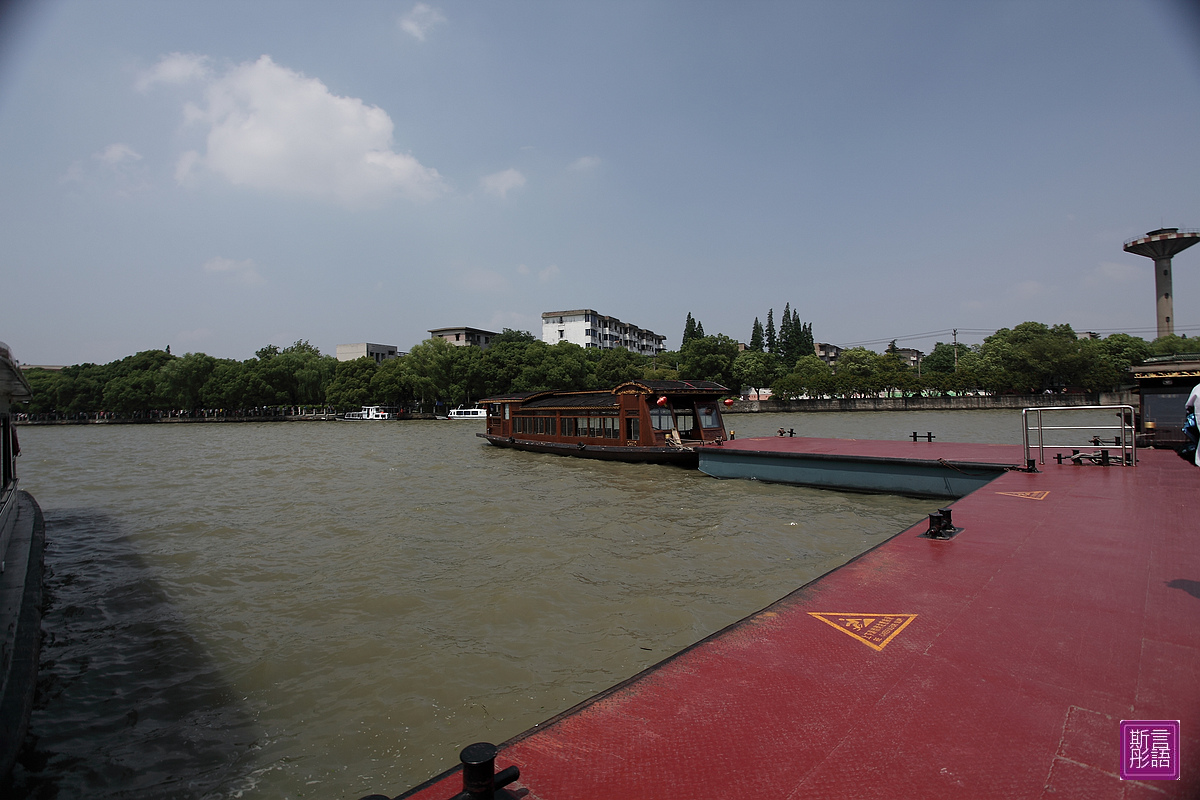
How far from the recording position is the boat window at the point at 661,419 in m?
19.1

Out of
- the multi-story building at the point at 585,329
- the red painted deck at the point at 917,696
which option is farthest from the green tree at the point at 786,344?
the red painted deck at the point at 917,696

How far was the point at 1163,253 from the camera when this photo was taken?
6525 cm

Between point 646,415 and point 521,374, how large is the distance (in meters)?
42.4

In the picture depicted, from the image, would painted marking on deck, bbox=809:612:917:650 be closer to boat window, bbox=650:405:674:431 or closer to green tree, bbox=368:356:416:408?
boat window, bbox=650:405:674:431

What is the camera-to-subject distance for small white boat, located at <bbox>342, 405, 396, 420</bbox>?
205 ft

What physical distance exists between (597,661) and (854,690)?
285 cm

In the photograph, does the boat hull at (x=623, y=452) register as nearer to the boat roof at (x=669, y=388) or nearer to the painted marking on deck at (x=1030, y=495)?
the boat roof at (x=669, y=388)

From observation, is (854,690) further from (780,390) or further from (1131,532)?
(780,390)

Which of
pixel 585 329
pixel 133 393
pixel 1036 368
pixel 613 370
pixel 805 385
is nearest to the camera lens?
pixel 1036 368

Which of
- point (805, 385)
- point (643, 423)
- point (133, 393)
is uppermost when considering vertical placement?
point (133, 393)

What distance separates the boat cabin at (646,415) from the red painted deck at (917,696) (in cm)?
1382

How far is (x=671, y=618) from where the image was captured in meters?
6.30

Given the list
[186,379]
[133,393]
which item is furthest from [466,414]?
[133,393]

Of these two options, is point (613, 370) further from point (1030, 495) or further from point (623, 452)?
point (1030, 495)
